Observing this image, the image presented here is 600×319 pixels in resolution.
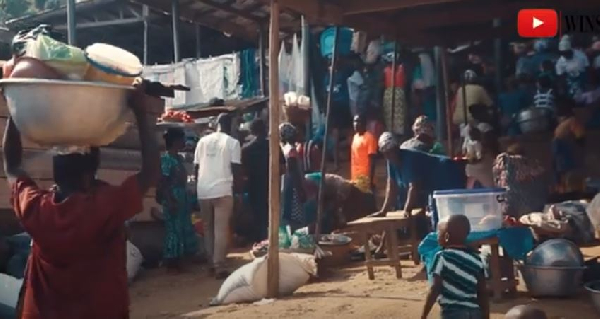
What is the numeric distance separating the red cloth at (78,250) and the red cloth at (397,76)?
10000mm

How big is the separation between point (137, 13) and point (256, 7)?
4609mm

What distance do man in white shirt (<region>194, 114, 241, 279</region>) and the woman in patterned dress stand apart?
0.41m

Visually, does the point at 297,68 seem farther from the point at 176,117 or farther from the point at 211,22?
the point at 176,117

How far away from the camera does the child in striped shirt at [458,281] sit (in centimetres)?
482

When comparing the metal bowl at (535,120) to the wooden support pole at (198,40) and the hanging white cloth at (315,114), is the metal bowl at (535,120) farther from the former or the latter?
the wooden support pole at (198,40)

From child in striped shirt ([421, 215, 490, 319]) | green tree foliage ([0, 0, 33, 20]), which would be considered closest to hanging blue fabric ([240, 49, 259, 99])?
child in striped shirt ([421, 215, 490, 319])

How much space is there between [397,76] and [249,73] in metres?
2.97

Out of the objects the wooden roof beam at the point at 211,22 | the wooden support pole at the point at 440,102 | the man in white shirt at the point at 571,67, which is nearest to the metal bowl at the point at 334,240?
the wooden support pole at the point at 440,102

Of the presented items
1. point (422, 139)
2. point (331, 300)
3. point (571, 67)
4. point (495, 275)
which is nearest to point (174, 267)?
point (331, 300)

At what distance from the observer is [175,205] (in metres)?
9.59

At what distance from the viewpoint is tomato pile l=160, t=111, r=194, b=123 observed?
11.9 m

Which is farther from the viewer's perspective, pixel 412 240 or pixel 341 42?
pixel 341 42

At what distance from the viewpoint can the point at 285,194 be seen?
30.6 feet

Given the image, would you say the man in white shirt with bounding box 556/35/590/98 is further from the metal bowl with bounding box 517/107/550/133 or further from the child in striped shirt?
the child in striped shirt
